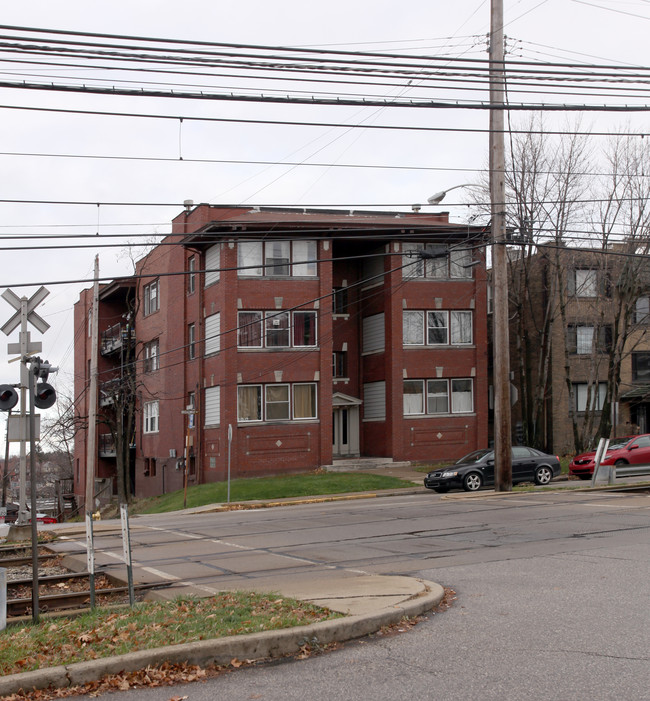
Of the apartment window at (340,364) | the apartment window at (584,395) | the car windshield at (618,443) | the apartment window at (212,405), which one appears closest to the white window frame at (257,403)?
the apartment window at (212,405)

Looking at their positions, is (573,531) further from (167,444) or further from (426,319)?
(167,444)

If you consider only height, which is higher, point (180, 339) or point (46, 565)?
point (180, 339)

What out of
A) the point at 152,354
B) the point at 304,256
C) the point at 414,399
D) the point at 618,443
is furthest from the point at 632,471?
the point at 152,354

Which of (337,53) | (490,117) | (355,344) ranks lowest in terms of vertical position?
(355,344)

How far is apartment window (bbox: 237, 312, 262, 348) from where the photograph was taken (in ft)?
116

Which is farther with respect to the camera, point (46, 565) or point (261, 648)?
point (46, 565)

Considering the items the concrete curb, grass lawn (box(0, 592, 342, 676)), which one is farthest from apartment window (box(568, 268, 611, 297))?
the concrete curb

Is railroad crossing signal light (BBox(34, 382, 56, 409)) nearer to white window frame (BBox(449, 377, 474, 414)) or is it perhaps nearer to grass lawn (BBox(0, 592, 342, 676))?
grass lawn (BBox(0, 592, 342, 676))

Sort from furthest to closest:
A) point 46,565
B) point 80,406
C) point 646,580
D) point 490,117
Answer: point 80,406 < point 490,117 < point 46,565 < point 646,580

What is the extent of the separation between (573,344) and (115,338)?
26.6m

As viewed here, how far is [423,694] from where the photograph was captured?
19.9 feet

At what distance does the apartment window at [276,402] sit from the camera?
35.3 metres

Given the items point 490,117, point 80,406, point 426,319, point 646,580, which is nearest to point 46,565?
point 646,580

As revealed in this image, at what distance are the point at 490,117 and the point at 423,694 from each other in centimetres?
1998
